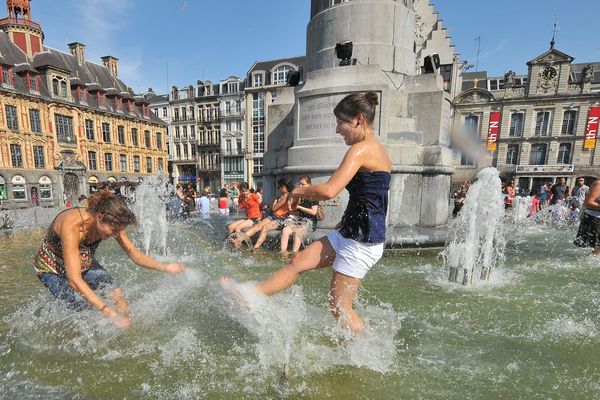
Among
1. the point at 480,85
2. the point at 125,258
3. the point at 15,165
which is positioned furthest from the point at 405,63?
the point at 480,85

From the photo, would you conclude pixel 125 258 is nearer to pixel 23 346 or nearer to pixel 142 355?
pixel 23 346

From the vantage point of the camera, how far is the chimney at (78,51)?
3819 cm

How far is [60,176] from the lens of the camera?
3416cm

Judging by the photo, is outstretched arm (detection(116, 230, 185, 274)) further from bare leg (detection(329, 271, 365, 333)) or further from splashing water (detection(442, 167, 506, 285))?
splashing water (detection(442, 167, 506, 285))

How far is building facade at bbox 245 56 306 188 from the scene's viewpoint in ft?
158

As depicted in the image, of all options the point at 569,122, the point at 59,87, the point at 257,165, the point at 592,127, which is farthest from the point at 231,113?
the point at 592,127

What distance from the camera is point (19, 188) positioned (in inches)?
1214

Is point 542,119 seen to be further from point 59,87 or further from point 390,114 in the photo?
point 59,87

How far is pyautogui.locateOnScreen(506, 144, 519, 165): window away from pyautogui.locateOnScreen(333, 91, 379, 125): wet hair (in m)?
48.8

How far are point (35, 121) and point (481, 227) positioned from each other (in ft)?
135

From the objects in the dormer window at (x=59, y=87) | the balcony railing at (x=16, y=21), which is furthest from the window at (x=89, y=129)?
the balcony railing at (x=16, y=21)

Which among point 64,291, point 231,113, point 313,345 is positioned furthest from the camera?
point 231,113

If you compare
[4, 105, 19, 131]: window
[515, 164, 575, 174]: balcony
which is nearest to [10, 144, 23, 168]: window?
[4, 105, 19, 131]: window

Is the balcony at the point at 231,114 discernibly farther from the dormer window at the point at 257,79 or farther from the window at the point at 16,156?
the window at the point at 16,156
